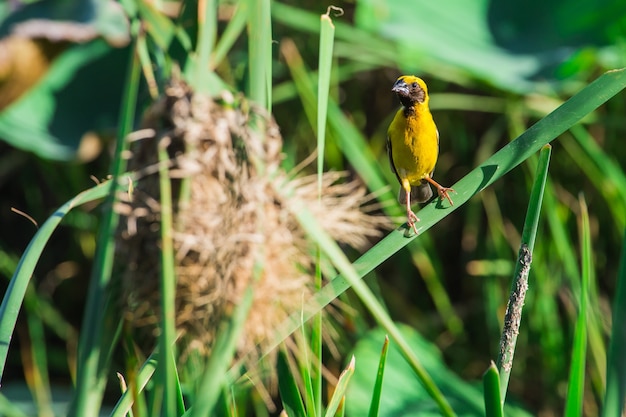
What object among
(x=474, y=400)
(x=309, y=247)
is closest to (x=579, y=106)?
(x=309, y=247)

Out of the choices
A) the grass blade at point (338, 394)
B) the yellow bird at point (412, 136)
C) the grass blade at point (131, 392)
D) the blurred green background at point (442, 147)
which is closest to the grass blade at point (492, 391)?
the grass blade at point (338, 394)

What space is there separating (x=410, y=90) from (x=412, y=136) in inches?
2.1

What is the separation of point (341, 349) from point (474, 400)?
43cm

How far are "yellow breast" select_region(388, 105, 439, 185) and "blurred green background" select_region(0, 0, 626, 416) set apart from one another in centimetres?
71

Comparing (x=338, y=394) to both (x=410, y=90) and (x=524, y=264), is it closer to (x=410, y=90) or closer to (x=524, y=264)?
(x=524, y=264)

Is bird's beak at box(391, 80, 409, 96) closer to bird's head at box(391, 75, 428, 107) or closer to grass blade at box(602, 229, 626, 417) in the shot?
bird's head at box(391, 75, 428, 107)

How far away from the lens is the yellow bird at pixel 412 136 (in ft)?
3.05

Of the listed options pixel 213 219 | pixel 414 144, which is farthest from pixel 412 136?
pixel 213 219

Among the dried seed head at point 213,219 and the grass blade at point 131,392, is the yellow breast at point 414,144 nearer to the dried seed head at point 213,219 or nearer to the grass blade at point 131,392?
the dried seed head at point 213,219

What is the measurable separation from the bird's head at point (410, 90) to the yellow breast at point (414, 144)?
0.01 m

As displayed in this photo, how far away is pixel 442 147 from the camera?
210cm

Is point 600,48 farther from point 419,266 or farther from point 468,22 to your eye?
point 419,266

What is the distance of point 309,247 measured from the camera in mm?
973

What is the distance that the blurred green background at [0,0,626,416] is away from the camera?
5.63ft
